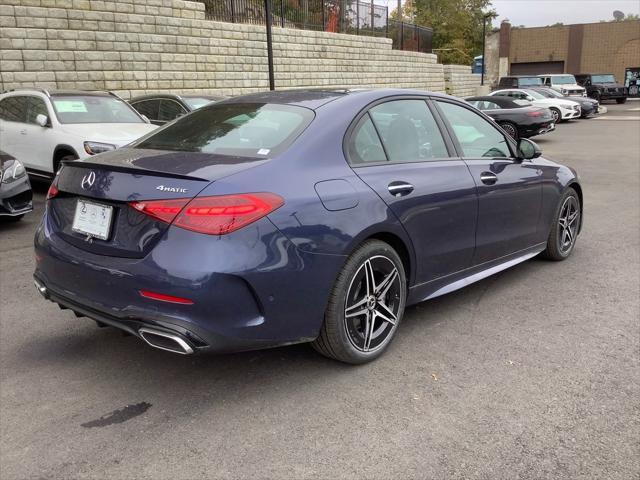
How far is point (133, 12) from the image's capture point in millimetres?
15781

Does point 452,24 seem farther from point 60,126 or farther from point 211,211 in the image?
point 211,211

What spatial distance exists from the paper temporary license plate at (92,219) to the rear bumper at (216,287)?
0.12 m

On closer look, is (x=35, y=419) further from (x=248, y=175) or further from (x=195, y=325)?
(x=248, y=175)

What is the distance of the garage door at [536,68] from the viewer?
5628cm

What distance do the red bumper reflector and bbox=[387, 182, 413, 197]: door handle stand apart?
1.37m

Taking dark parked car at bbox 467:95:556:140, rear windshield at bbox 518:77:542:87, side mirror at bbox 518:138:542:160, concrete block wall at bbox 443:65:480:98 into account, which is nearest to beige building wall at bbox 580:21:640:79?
concrete block wall at bbox 443:65:480:98

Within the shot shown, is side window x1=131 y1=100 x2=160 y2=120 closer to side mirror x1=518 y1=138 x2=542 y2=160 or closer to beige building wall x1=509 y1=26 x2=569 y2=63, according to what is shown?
side mirror x1=518 y1=138 x2=542 y2=160

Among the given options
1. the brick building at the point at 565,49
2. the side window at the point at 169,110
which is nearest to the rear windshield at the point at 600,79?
the brick building at the point at 565,49

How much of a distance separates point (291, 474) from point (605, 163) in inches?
480

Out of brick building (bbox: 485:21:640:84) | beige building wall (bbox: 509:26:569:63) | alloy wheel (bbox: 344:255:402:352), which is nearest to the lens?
alloy wheel (bbox: 344:255:402:352)

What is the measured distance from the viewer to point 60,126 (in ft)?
27.3

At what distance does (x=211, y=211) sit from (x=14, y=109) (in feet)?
27.0

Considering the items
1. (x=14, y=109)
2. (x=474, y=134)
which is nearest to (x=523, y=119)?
(x=14, y=109)

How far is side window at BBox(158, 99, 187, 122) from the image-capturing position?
10.9m
